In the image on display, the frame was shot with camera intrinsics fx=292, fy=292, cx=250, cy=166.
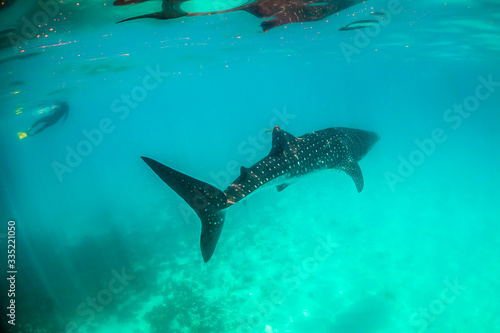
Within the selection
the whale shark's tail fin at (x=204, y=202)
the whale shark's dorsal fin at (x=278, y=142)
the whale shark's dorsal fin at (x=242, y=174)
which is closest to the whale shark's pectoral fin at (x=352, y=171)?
the whale shark's dorsal fin at (x=278, y=142)

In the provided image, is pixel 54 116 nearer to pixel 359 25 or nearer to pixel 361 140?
pixel 359 25

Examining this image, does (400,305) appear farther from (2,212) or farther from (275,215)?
(2,212)

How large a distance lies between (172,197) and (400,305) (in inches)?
676

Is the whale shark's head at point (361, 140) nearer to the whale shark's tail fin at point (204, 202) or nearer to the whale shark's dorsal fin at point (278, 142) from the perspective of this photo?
the whale shark's dorsal fin at point (278, 142)

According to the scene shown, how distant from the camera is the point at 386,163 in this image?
28.4 m

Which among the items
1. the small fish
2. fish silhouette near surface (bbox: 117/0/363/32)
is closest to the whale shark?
fish silhouette near surface (bbox: 117/0/363/32)

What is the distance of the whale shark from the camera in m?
5.51

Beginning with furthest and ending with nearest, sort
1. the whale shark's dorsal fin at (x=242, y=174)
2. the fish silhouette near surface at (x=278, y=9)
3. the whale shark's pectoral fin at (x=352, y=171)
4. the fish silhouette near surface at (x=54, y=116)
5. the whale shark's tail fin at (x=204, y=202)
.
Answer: the fish silhouette near surface at (x=54, y=116), the fish silhouette near surface at (x=278, y=9), the whale shark's pectoral fin at (x=352, y=171), the whale shark's dorsal fin at (x=242, y=174), the whale shark's tail fin at (x=204, y=202)

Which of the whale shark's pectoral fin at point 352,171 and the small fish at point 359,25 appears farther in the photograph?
the small fish at point 359,25

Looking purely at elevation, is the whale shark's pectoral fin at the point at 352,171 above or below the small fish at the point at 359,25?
below

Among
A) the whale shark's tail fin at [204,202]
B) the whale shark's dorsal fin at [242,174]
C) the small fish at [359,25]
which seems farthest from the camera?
the small fish at [359,25]

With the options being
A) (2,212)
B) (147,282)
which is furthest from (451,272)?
(2,212)

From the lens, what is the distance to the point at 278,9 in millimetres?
13023

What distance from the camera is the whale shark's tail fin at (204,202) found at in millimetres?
5398
